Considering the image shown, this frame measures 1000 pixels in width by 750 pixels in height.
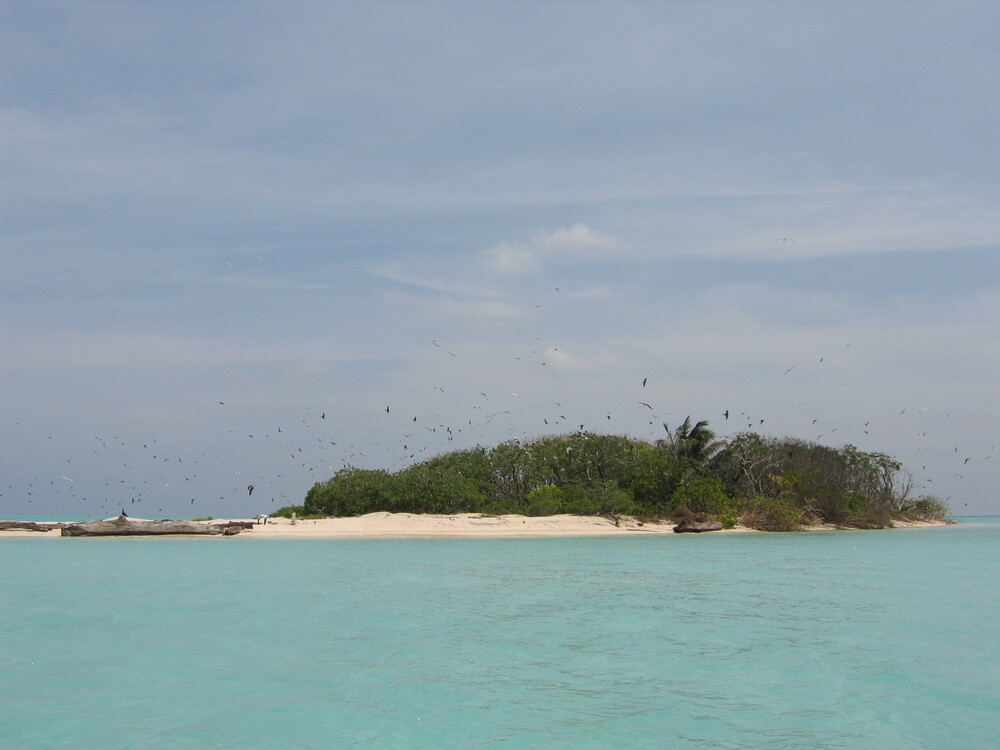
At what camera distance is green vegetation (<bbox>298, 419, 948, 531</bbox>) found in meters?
47.8

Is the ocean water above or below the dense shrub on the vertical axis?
below

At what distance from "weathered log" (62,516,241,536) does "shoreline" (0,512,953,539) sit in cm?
181

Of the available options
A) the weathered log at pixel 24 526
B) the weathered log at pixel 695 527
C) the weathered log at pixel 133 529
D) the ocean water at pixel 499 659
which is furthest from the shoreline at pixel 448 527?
the ocean water at pixel 499 659

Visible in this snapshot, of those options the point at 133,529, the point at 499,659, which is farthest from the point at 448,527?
the point at 499,659

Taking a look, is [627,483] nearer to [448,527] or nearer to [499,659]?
[448,527]

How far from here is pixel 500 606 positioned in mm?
16562

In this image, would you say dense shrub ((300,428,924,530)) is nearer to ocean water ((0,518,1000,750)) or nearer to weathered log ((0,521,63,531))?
weathered log ((0,521,63,531))

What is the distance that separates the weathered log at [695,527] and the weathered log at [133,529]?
23468 millimetres

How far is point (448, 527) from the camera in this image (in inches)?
1729

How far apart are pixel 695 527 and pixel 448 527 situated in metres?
13.6

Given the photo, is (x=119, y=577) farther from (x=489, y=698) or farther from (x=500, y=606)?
(x=489, y=698)

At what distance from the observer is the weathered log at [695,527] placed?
44.2 metres

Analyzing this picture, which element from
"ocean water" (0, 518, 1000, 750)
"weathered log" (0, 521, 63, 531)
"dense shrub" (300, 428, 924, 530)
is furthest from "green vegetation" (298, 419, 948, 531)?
"ocean water" (0, 518, 1000, 750)

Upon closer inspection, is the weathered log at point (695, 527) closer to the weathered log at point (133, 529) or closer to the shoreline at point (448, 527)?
the shoreline at point (448, 527)
